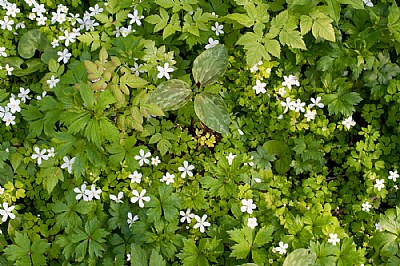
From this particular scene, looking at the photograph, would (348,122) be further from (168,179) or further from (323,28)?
(168,179)

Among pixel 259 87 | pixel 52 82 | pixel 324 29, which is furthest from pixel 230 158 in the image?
pixel 52 82

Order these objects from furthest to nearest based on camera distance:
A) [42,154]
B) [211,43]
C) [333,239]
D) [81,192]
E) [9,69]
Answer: [9,69] → [211,43] → [42,154] → [81,192] → [333,239]

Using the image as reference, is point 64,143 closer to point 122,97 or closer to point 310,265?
point 122,97

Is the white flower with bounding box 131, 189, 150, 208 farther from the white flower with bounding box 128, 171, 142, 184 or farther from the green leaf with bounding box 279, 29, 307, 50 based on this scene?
the green leaf with bounding box 279, 29, 307, 50

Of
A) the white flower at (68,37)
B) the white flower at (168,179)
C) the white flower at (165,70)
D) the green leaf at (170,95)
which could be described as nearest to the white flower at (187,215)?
the white flower at (168,179)

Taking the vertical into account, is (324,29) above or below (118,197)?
above

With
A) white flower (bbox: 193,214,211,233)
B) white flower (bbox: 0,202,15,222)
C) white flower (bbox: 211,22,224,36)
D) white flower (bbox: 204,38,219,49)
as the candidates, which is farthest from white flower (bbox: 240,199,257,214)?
white flower (bbox: 0,202,15,222)

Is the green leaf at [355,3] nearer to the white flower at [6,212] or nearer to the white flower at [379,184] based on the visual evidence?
the white flower at [379,184]

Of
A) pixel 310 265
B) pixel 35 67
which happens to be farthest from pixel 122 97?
pixel 310 265
